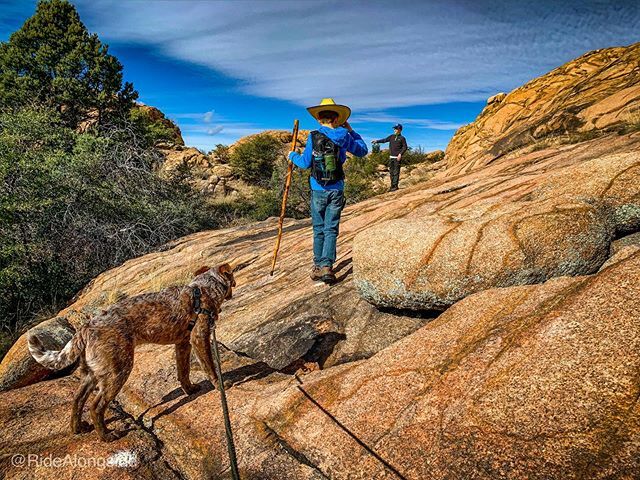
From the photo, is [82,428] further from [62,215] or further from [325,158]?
[62,215]

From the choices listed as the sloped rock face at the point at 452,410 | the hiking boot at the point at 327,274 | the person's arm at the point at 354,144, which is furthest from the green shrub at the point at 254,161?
the sloped rock face at the point at 452,410

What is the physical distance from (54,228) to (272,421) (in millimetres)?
11912

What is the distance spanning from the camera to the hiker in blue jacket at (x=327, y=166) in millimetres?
5473

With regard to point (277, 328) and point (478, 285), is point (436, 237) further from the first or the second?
point (277, 328)

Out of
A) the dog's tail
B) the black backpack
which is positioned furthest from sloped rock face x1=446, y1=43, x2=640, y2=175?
the dog's tail

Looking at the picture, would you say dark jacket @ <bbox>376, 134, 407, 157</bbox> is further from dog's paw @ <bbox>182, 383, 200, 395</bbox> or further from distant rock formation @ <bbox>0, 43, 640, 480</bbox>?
dog's paw @ <bbox>182, 383, 200, 395</bbox>

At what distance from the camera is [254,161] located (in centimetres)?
3331

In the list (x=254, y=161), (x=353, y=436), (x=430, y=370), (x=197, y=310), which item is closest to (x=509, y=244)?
(x=430, y=370)

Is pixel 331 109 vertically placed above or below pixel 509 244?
above

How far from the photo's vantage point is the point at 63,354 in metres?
3.40

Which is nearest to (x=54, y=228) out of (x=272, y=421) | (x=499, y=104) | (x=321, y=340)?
(x=321, y=340)

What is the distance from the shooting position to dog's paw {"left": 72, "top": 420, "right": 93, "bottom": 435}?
343 centimetres

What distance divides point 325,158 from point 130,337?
3446 mm

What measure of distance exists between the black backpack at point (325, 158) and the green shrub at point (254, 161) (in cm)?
2665
